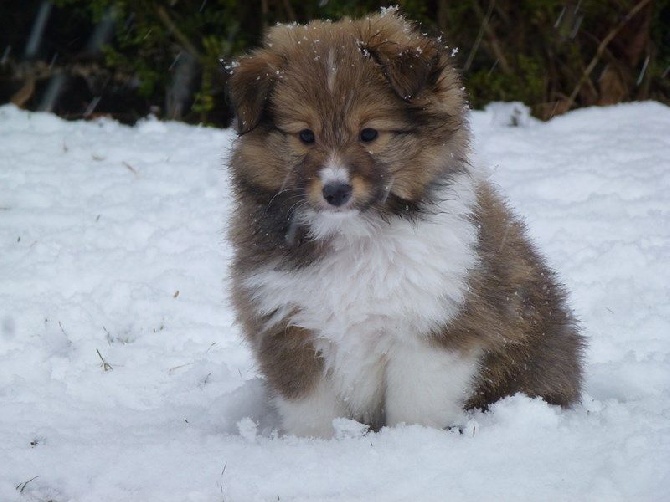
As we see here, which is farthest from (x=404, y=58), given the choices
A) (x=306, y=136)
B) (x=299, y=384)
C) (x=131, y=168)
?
(x=131, y=168)

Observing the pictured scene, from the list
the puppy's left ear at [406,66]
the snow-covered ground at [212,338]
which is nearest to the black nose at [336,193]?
the puppy's left ear at [406,66]

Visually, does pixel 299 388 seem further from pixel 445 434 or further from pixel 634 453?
pixel 634 453

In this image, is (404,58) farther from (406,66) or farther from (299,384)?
(299,384)

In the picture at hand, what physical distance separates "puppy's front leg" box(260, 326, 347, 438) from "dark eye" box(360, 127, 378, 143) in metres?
0.74

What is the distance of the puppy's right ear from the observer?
3.57 m

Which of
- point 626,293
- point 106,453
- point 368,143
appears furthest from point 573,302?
point 106,453

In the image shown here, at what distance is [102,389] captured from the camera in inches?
170

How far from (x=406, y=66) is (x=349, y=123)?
0.29 meters

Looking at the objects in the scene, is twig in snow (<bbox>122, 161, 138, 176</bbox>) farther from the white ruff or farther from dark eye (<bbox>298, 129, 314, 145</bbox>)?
dark eye (<bbox>298, 129, 314, 145</bbox>)

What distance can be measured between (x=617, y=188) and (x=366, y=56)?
12.2 feet

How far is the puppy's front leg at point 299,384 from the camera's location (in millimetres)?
3637

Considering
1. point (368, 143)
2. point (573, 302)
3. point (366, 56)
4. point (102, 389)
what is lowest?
point (102, 389)

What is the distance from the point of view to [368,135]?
3.45m

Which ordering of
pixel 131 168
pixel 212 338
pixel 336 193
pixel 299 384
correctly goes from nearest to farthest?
pixel 336 193 → pixel 299 384 → pixel 212 338 → pixel 131 168
